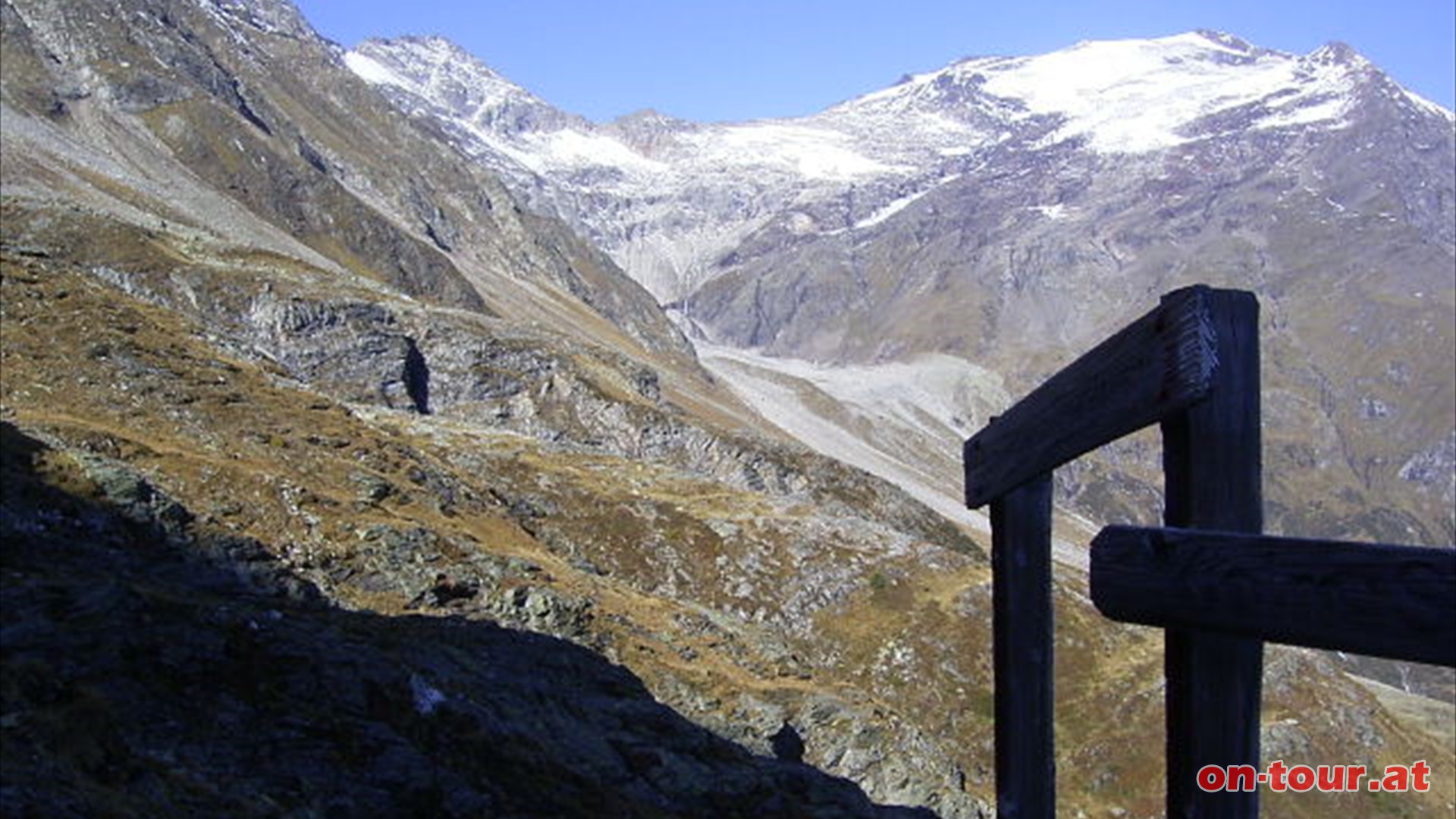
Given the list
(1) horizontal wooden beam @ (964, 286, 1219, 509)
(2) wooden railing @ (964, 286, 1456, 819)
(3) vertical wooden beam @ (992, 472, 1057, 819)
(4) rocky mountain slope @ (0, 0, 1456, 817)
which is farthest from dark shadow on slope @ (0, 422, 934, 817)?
(2) wooden railing @ (964, 286, 1456, 819)

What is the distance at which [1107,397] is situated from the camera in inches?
233

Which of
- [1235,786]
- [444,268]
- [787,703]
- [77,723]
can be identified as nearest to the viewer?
[1235,786]

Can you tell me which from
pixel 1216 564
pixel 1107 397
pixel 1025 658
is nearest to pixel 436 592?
pixel 1025 658

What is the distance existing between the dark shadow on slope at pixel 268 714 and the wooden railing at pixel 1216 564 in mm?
8965

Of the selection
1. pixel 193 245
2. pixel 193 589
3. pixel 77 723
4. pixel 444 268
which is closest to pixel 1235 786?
pixel 77 723

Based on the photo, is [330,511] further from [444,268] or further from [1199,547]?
[444,268]

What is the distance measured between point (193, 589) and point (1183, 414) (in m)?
19.5

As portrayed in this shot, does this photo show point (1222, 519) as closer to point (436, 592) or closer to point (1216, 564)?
point (1216, 564)

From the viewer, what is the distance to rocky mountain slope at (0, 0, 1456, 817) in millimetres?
14625

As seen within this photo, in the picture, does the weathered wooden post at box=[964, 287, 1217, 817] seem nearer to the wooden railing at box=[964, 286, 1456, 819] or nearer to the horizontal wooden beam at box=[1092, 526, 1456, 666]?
the wooden railing at box=[964, 286, 1456, 819]

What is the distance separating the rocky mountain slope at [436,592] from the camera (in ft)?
48.0

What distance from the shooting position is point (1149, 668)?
2485 inches

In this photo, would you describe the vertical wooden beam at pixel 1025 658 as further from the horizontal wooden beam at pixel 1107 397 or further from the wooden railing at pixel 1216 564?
the wooden railing at pixel 1216 564

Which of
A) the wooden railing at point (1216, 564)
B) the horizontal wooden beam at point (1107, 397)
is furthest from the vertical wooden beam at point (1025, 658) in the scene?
the wooden railing at point (1216, 564)
